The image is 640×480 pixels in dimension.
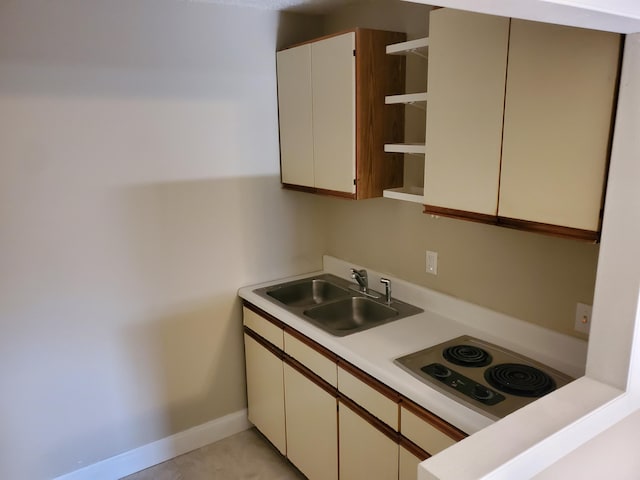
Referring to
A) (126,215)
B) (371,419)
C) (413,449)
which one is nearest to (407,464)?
(413,449)

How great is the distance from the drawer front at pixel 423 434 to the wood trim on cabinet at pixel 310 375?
44 centimetres

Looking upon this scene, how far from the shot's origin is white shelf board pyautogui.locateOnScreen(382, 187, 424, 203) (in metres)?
2.03

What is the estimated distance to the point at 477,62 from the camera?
164 centimetres

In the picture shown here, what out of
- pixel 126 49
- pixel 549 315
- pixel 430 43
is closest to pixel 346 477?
pixel 549 315

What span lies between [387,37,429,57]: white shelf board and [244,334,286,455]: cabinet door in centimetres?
159

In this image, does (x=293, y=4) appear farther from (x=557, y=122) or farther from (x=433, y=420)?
(x=433, y=420)

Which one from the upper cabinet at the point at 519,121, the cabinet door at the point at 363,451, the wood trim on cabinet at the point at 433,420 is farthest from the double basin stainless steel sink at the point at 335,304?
the upper cabinet at the point at 519,121

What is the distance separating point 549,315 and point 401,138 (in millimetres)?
1068

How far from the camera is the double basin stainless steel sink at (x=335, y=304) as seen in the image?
2.43 meters

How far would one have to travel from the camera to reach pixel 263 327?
2.65 metres

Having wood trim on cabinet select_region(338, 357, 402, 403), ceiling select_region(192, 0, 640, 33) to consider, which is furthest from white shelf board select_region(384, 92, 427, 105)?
wood trim on cabinet select_region(338, 357, 402, 403)

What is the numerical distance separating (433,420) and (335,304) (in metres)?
1.08

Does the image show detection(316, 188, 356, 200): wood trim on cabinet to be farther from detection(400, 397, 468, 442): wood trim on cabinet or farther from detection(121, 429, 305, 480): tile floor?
detection(121, 429, 305, 480): tile floor

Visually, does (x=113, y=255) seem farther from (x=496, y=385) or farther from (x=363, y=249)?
(x=496, y=385)
